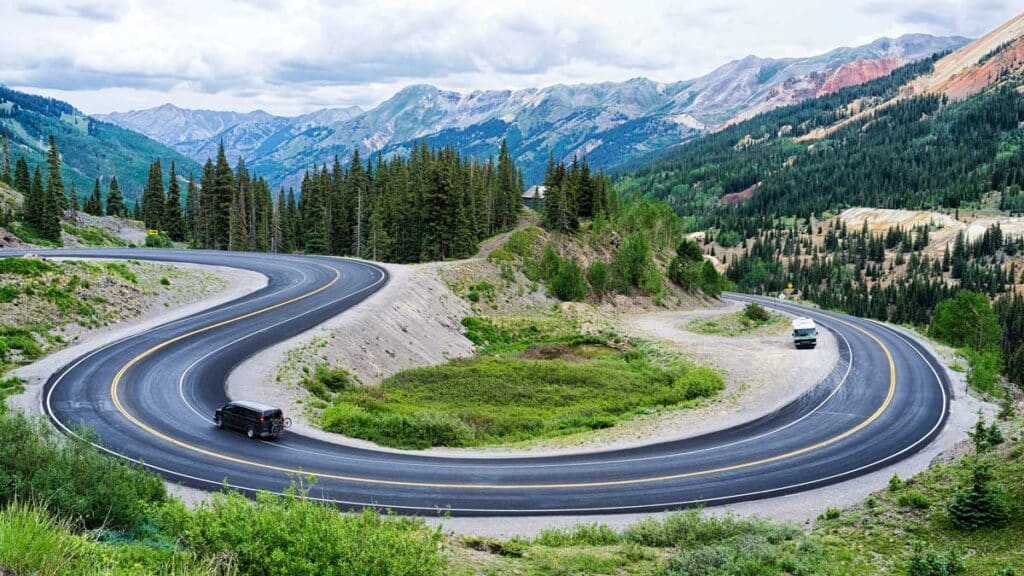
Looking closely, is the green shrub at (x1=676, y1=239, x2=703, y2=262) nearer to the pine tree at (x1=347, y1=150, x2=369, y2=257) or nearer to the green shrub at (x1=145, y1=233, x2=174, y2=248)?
the pine tree at (x1=347, y1=150, x2=369, y2=257)

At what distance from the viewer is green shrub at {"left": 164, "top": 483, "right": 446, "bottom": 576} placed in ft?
36.2

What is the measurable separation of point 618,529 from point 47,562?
58.4 ft

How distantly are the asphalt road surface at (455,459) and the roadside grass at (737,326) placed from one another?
1990 cm

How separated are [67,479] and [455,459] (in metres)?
17.6

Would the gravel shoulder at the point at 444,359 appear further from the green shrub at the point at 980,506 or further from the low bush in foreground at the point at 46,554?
the low bush in foreground at the point at 46,554

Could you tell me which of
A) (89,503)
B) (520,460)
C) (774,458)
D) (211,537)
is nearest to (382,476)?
(520,460)

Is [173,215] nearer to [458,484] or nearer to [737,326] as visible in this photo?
[737,326]

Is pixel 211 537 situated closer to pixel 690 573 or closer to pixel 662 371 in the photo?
pixel 690 573

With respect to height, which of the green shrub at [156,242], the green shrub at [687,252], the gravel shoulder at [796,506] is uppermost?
the green shrub at [687,252]

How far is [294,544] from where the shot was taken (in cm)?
1137

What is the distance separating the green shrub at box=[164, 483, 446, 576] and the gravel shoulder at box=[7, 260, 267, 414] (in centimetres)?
2068

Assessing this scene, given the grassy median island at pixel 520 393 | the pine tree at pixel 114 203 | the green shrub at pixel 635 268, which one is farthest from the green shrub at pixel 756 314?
the pine tree at pixel 114 203

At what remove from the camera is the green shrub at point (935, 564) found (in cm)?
1492

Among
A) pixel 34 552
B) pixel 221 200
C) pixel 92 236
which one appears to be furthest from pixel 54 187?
pixel 34 552
